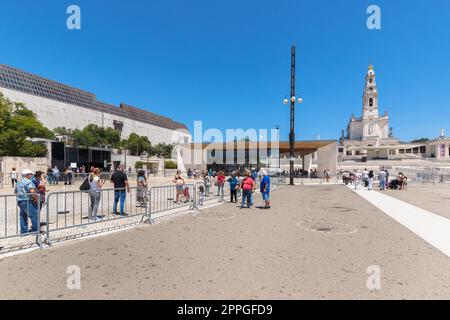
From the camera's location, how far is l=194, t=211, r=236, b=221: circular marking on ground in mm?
8359

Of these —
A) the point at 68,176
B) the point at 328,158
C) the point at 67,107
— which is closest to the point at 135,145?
the point at 67,107

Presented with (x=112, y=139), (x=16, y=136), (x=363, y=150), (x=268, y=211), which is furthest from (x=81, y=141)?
(x=363, y=150)

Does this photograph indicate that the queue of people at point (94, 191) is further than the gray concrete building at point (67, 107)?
No

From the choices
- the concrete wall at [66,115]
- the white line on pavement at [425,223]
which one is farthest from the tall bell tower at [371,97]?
the white line on pavement at [425,223]

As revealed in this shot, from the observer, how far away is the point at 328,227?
23.0 ft

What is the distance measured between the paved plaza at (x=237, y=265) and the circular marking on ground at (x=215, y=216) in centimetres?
129

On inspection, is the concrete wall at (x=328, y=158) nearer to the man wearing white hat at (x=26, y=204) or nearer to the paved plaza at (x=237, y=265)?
the paved plaza at (x=237, y=265)

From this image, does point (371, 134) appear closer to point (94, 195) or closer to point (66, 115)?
point (94, 195)

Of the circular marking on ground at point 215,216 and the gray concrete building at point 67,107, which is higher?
the gray concrete building at point 67,107

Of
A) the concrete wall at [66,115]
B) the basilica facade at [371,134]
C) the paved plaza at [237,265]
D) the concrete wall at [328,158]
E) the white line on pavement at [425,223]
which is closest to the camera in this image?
the paved plaza at [237,265]

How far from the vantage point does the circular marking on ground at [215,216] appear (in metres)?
8.36

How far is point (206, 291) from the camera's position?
134 inches

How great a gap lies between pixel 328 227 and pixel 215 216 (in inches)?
148

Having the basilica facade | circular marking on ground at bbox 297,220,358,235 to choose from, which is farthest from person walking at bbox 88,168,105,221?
the basilica facade
